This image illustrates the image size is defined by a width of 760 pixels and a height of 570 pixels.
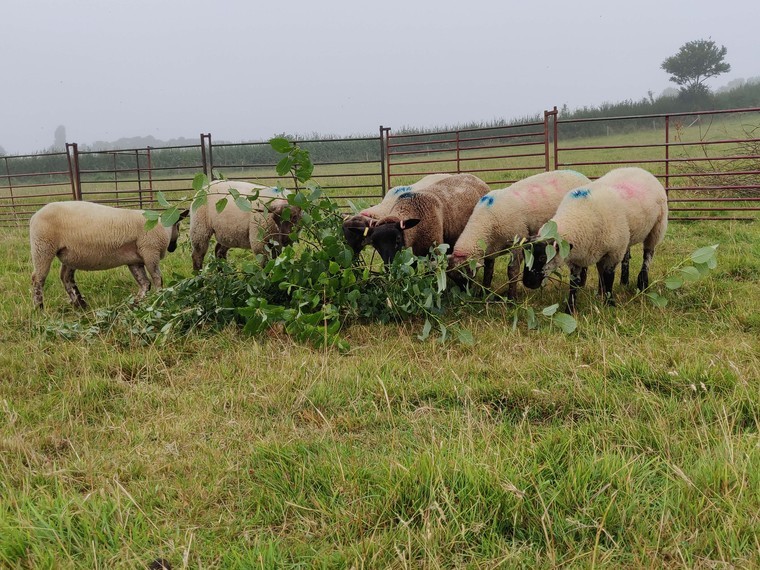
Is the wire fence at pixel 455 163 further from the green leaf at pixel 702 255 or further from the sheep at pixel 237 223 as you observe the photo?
the green leaf at pixel 702 255

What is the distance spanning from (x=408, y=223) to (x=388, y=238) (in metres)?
0.28

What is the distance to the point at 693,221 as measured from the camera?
9906mm

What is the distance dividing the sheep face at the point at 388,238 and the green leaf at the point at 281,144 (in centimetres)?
115

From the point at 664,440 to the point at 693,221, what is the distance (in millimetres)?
8554

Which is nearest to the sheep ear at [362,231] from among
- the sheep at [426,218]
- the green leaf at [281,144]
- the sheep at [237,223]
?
the sheep at [426,218]

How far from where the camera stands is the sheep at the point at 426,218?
18.0 feet

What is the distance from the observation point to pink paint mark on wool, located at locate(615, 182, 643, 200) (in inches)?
218

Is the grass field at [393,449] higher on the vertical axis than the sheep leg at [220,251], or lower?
lower

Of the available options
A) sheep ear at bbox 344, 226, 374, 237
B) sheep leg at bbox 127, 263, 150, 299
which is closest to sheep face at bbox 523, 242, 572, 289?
sheep ear at bbox 344, 226, 374, 237

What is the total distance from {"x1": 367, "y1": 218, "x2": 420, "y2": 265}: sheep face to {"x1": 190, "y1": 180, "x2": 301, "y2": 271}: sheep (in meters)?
1.37

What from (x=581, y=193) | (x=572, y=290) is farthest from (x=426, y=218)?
(x=572, y=290)

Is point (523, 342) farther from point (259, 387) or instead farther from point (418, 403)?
point (259, 387)

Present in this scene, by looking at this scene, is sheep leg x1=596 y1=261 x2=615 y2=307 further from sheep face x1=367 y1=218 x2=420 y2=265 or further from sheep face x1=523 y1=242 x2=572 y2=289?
sheep face x1=367 y1=218 x2=420 y2=265

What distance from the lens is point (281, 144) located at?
4.82 m
